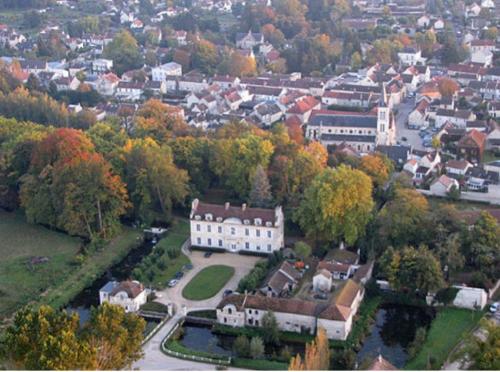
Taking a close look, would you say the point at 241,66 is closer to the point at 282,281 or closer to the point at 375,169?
the point at 375,169

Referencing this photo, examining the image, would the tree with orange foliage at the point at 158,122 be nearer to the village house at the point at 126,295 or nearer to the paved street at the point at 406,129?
the paved street at the point at 406,129

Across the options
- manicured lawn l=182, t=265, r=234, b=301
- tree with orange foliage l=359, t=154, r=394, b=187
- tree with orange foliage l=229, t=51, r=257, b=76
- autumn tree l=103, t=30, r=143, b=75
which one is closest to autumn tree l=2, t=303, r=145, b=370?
manicured lawn l=182, t=265, r=234, b=301

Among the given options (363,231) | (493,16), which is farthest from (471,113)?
(493,16)

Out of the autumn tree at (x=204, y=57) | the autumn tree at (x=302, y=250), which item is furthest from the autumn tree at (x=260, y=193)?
the autumn tree at (x=204, y=57)

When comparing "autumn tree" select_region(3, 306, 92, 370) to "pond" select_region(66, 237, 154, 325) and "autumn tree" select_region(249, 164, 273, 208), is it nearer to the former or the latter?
"pond" select_region(66, 237, 154, 325)

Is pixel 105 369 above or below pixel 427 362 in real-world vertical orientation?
above

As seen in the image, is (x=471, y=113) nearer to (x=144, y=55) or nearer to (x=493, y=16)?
(x=144, y=55)
